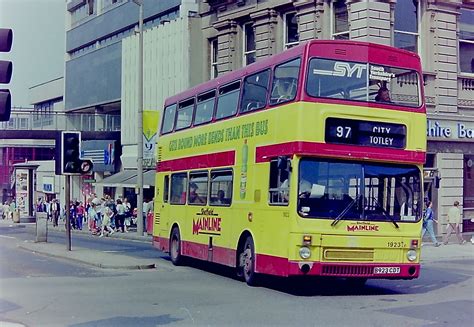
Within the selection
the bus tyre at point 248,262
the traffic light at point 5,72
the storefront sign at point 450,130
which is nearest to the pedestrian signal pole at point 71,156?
the bus tyre at point 248,262

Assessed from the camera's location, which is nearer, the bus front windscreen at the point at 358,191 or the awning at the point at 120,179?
the bus front windscreen at the point at 358,191

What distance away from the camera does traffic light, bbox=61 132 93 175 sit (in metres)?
22.8

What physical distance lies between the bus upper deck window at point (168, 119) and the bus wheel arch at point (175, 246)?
2.79 meters

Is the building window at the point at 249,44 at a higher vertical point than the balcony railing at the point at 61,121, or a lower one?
higher

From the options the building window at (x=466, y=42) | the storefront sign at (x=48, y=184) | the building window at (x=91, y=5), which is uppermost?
the building window at (x=91, y=5)

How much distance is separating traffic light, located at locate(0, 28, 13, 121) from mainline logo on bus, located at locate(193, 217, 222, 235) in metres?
8.03

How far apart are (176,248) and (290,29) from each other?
657 inches

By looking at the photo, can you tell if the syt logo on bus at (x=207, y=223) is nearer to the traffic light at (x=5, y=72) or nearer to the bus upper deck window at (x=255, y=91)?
the bus upper deck window at (x=255, y=91)

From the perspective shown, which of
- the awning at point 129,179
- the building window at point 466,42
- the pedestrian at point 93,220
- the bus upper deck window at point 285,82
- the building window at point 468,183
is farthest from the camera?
the awning at point 129,179

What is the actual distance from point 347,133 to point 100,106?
1765 inches

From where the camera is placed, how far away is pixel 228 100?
17.8 meters

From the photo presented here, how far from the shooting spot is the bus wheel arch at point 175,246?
20.6 metres

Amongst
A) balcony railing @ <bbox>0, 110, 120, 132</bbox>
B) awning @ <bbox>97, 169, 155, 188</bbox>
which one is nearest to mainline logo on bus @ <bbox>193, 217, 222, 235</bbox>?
awning @ <bbox>97, 169, 155, 188</bbox>

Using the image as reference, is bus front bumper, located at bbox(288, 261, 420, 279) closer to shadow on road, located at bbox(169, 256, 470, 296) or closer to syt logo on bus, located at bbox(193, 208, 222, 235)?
shadow on road, located at bbox(169, 256, 470, 296)
